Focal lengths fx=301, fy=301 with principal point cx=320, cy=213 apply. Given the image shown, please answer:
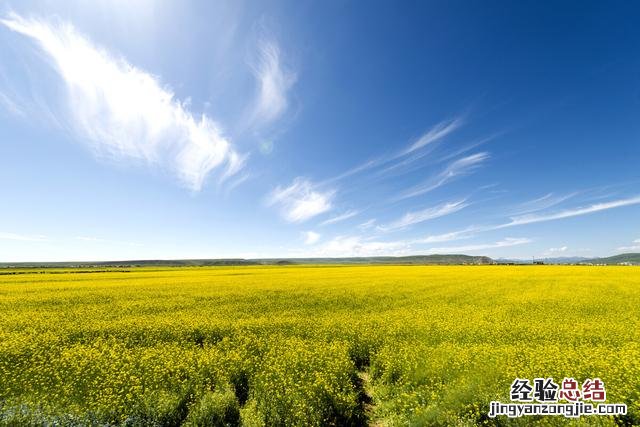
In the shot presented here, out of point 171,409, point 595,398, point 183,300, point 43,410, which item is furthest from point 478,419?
point 183,300

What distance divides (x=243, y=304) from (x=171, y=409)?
1290cm

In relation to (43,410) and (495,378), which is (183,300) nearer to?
(43,410)

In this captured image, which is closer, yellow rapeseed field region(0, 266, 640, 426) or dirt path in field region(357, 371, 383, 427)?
yellow rapeseed field region(0, 266, 640, 426)

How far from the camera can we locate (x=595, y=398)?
276 inches

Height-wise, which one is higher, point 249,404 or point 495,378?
point 495,378

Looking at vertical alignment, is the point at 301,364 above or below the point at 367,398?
above

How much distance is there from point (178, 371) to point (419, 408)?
6.68 meters

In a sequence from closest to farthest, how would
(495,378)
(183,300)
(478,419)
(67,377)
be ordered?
(478,419), (495,378), (67,377), (183,300)

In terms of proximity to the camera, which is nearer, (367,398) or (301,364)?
(367,398)

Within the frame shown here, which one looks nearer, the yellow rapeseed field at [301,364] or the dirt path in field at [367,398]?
the yellow rapeseed field at [301,364]

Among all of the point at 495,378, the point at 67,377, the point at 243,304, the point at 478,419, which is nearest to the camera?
the point at 478,419

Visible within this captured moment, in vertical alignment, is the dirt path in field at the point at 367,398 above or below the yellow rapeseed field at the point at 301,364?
below

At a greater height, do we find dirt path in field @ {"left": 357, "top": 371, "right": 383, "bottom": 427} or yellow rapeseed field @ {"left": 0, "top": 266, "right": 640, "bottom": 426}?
yellow rapeseed field @ {"left": 0, "top": 266, "right": 640, "bottom": 426}

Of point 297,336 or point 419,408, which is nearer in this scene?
point 419,408
